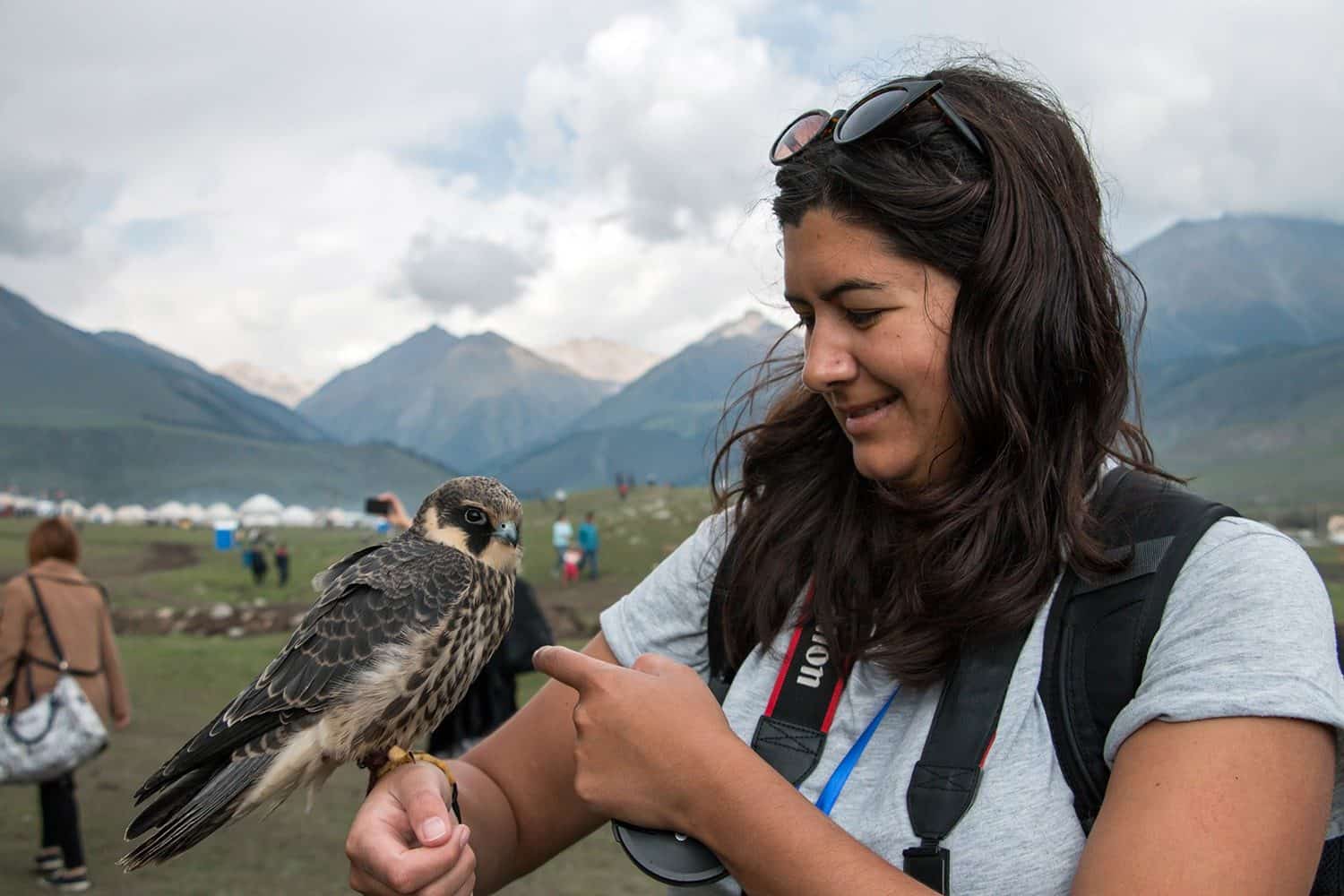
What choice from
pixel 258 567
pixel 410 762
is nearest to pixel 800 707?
pixel 410 762

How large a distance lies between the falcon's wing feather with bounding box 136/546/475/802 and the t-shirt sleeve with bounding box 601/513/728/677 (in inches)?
14.5

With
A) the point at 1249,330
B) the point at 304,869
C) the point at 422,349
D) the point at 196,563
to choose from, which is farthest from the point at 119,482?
the point at 1249,330

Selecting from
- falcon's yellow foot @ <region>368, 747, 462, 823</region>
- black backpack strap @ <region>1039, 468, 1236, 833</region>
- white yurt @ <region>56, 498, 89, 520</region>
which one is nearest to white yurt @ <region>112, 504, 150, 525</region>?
white yurt @ <region>56, 498, 89, 520</region>

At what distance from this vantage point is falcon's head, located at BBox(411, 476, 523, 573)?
2408mm

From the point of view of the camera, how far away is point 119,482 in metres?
42.8

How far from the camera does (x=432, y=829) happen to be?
1.61 metres

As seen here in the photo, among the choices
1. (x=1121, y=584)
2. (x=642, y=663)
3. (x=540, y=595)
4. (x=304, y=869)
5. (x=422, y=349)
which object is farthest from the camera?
(x=422, y=349)

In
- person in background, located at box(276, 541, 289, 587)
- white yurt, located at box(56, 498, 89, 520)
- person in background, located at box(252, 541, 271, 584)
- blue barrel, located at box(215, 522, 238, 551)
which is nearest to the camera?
person in background, located at box(276, 541, 289, 587)

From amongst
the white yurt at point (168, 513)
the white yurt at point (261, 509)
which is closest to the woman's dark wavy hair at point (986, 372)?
the white yurt at point (261, 509)

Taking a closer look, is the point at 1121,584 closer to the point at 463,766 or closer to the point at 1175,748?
the point at 1175,748

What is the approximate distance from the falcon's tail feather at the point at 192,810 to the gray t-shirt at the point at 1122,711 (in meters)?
0.95

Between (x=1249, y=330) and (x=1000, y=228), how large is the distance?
135 ft

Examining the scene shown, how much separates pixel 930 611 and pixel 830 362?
464 millimetres

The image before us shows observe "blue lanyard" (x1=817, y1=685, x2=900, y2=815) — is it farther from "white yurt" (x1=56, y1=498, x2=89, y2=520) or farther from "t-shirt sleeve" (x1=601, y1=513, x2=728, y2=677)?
"white yurt" (x1=56, y1=498, x2=89, y2=520)
